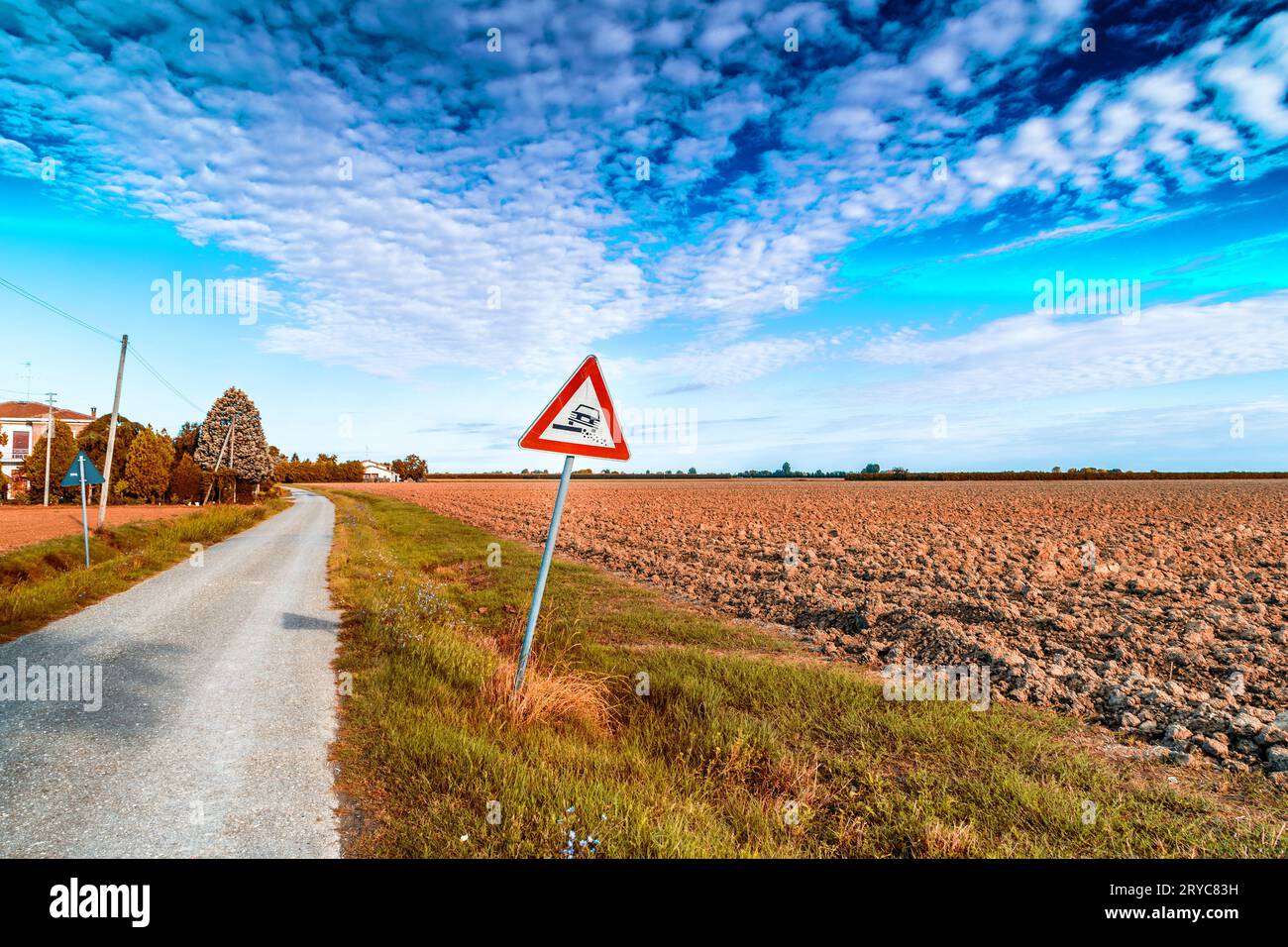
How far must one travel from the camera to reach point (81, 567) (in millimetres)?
14789

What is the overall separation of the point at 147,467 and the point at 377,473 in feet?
429

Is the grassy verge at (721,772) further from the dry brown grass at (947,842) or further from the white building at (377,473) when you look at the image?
the white building at (377,473)

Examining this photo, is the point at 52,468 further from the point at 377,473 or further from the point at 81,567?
the point at 377,473

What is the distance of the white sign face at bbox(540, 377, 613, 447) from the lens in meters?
5.34

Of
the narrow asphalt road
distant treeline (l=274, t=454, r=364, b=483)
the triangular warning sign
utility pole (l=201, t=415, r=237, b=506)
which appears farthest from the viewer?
distant treeline (l=274, t=454, r=364, b=483)

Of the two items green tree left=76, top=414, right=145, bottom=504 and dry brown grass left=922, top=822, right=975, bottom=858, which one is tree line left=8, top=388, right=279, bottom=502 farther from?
Answer: dry brown grass left=922, top=822, right=975, bottom=858

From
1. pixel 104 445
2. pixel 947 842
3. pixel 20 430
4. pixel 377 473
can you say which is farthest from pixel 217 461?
pixel 377 473

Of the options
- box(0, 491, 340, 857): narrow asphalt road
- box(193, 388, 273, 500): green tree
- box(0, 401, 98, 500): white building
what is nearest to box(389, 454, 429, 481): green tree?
box(0, 401, 98, 500): white building

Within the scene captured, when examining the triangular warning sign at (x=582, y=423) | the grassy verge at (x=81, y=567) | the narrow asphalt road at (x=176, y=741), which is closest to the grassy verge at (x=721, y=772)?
the narrow asphalt road at (x=176, y=741)

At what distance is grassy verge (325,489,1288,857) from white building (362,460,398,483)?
171372mm

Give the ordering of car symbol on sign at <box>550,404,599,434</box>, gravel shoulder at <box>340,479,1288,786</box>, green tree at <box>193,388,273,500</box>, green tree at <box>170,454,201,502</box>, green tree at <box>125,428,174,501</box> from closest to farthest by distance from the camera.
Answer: car symbol on sign at <box>550,404,599,434</box>
gravel shoulder at <box>340,479,1288,786</box>
green tree at <box>125,428,174,501</box>
green tree at <box>170,454,201,502</box>
green tree at <box>193,388,273,500</box>
